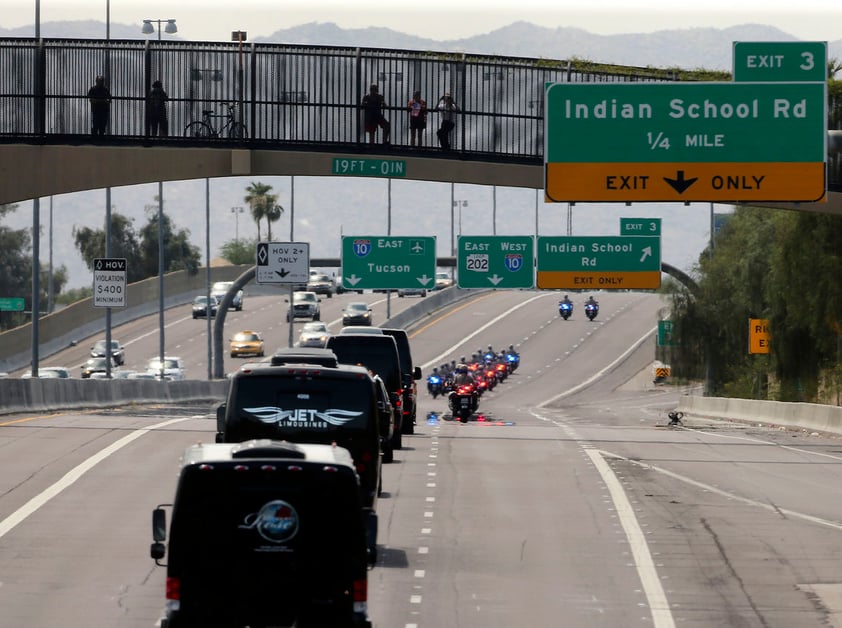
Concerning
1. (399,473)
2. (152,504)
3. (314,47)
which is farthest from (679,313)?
(152,504)

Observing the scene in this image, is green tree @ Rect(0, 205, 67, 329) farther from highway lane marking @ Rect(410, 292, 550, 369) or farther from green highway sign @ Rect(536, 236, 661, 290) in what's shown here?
green highway sign @ Rect(536, 236, 661, 290)

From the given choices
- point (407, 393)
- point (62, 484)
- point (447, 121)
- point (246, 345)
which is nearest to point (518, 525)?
point (62, 484)

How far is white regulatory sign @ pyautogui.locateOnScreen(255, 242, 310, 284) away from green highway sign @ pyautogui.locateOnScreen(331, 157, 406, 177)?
2965 cm

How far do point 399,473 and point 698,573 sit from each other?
9.89 meters

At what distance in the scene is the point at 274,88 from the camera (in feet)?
119

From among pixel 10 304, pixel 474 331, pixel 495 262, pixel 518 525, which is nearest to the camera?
pixel 518 525

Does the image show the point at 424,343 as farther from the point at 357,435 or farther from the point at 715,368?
the point at 357,435

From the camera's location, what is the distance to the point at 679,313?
77938mm

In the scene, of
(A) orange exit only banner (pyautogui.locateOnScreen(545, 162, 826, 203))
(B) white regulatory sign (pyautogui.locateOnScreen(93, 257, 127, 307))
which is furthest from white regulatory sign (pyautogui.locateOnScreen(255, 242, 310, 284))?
(A) orange exit only banner (pyautogui.locateOnScreen(545, 162, 826, 203))

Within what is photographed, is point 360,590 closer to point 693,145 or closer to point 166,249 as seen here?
point 693,145

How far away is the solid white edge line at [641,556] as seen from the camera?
1504 centimetres

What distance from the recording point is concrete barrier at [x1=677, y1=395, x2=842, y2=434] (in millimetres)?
41125

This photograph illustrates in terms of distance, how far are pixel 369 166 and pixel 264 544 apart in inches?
951

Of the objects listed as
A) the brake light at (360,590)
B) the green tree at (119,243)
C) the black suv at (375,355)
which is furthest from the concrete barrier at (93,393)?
the green tree at (119,243)
